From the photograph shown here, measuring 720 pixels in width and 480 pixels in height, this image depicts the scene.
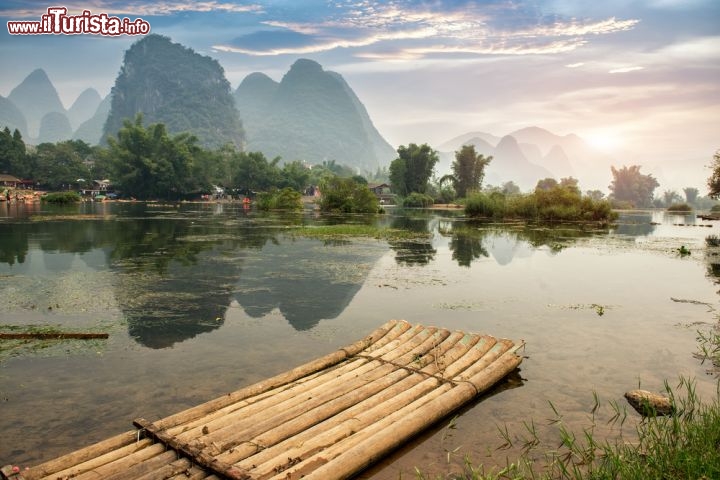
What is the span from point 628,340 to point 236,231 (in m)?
26.7

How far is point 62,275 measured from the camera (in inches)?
643

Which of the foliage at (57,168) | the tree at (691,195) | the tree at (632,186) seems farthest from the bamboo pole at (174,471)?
the tree at (691,195)

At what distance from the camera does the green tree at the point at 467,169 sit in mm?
99250

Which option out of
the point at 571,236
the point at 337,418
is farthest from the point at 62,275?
→ the point at 571,236

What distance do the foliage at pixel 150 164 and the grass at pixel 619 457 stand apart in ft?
310

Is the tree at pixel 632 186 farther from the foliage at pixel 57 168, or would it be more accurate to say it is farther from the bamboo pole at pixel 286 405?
the bamboo pole at pixel 286 405

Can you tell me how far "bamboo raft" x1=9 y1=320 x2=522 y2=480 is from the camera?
4.87 m

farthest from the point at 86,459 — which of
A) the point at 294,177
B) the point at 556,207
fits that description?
the point at 294,177

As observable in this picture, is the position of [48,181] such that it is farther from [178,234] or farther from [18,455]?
[18,455]

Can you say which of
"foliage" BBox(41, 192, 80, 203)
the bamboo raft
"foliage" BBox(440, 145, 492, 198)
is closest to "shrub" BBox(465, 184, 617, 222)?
the bamboo raft

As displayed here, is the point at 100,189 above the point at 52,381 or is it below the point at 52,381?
above

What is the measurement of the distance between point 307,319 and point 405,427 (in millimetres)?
6314

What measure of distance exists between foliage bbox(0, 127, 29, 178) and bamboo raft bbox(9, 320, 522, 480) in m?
109

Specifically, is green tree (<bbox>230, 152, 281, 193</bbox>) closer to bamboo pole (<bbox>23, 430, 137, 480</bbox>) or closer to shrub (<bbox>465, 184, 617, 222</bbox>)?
shrub (<bbox>465, 184, 617, 222</bbox>)
